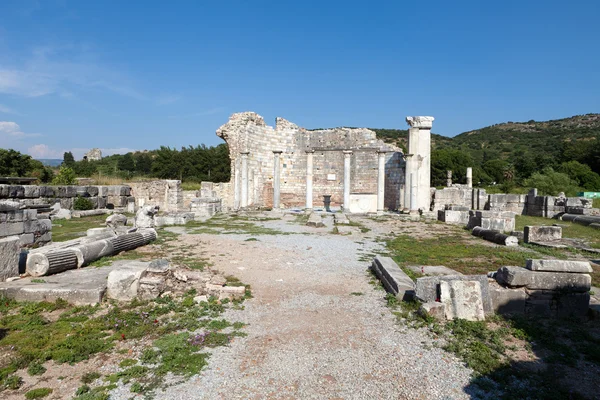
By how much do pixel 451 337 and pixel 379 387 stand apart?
5.62 ft

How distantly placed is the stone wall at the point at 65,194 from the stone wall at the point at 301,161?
759 centimetres

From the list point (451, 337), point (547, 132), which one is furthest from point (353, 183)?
point (547, 132)

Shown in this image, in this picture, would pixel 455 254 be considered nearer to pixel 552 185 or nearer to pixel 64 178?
pixel 64 178

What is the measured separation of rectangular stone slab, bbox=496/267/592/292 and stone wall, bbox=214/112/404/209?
2072cm

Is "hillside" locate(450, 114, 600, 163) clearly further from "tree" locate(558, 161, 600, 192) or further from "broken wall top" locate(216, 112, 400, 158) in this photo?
"broken wall top" locate(216, 112, 400, 158)

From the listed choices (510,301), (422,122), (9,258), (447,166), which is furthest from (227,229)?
(447,166)

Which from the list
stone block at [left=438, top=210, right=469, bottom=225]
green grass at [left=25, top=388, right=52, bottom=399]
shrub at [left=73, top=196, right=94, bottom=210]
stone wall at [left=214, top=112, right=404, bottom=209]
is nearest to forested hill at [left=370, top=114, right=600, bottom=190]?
stone wall at [left=214, top=112, right=404, bottom=209]

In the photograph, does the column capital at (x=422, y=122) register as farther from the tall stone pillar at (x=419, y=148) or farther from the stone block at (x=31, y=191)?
the stone block at (x=31, y=191)

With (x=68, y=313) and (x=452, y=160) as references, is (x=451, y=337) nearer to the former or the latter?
(x=68, y=313)

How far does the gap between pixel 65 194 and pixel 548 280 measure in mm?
23635

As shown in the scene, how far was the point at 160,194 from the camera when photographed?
27453mm

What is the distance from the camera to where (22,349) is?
4.27 meters

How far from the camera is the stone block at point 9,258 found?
6.76 meters

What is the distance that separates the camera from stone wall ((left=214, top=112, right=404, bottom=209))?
87.8 ft
